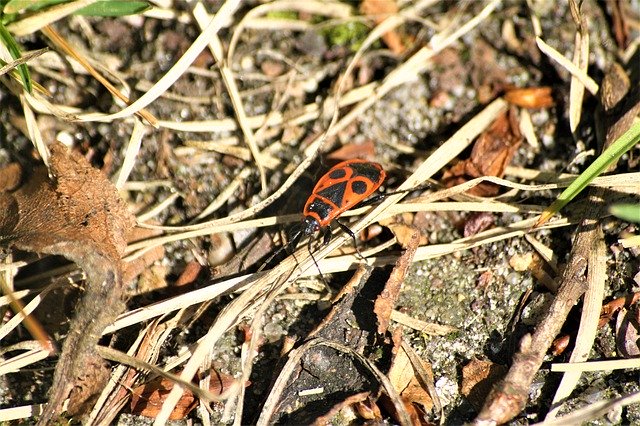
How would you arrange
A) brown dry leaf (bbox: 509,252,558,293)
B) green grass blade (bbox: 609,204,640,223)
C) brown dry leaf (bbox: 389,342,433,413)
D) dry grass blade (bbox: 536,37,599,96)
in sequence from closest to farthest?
green grass blade (bbox: 609,204,640,223) → brown dry leaf (bbox: 389,342,433,413) → brown dry leaf (bbox: 509,252,558,293) → dry grass blade (bbox: 536,37,599,96)

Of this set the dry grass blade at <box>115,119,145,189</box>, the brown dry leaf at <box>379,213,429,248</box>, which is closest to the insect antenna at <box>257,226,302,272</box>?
the brown dry leaf at <box>379,213,429,248</box>

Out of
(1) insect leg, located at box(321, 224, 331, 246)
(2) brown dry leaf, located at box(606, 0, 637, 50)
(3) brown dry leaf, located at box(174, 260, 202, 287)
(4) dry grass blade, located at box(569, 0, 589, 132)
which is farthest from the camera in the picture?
(2) brown dry leaf, located at box(606, 0, 637, 50)

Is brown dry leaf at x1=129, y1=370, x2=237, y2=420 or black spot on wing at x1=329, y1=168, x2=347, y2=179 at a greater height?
black spot on wing at x1=329, y1=168, x2=347, y2=179

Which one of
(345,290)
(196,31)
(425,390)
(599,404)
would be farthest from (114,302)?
(599,404)

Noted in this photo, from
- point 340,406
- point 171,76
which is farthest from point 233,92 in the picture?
point 340,406

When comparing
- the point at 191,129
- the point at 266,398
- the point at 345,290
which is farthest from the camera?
the point at 191,129

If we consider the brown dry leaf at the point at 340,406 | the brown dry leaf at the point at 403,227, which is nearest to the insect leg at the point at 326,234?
the brown dry leaf at the point at 403,227

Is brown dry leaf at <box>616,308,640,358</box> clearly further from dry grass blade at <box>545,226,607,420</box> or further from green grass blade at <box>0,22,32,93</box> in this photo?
green grass blade at <box>0,22,32,93</box>

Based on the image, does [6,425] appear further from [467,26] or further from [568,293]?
[467,26]
